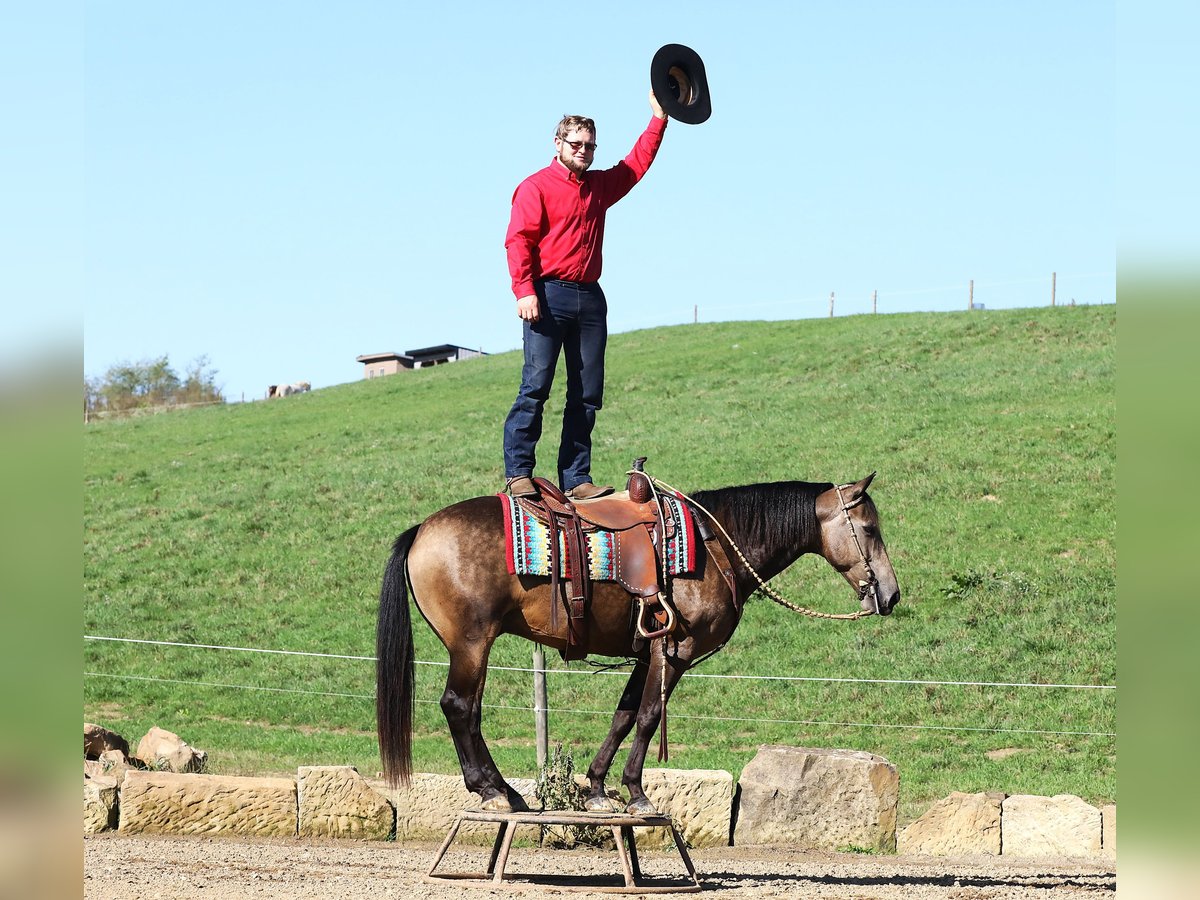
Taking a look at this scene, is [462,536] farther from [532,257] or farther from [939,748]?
[939,748]

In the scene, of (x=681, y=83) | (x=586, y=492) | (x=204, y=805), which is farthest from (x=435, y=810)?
(x=681, y=83)

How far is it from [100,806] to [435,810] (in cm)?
252

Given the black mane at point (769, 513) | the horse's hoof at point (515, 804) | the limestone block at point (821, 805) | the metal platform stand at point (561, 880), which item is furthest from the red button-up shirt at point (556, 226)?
the limestone block at point (821, 805)

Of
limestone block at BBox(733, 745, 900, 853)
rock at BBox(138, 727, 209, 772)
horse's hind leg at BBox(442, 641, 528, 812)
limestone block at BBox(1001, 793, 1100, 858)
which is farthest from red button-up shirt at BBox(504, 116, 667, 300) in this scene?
rock at BBox(138, 727, 209, 772)

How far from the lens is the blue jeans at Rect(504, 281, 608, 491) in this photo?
8242 mm

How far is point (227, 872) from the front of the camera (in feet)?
27.0

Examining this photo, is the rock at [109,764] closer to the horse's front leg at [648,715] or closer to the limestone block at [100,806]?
the limestone block at [100,806]

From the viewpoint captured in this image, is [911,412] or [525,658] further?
[911,412]

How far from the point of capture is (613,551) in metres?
7.74

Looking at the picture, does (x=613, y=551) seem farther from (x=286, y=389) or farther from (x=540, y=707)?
(x=286, y=389)
